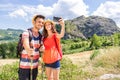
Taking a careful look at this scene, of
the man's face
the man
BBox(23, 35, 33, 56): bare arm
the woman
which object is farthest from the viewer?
the woman

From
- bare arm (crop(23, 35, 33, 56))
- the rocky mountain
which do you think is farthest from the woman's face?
the rocky mountain

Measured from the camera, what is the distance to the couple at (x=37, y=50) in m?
5.28

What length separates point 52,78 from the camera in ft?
19.7

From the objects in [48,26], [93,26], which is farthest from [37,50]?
[93,26]

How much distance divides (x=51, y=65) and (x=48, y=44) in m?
0.39

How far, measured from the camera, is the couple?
17.3 feet

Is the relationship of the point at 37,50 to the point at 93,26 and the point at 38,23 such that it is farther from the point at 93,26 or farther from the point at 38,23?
the point at 93,26

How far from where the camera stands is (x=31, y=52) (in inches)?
203

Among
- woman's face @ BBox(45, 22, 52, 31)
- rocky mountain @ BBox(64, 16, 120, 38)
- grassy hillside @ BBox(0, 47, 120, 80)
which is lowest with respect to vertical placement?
grassy hillside @ BBox(0, 47, 120, 80)

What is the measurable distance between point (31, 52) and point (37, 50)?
0.90ft

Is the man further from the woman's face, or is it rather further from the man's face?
the woman's face

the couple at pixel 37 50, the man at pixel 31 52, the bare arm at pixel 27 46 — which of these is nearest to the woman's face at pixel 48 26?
the couple at pixel 37 50

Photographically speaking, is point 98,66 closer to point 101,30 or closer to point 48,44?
point 48,44

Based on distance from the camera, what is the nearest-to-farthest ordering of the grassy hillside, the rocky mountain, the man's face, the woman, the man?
1. the man
2. the man's face
3. the woman
4. the grassy hillside
5. the rocky mountain
